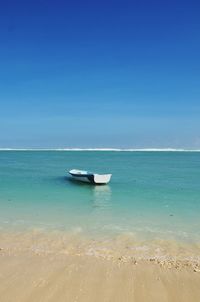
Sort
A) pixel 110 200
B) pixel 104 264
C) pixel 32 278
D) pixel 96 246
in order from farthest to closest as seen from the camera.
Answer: pixel 110 200 → pixel 96 246 → pixel 104 264 → pixel 32 278

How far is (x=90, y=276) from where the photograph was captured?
7754mm

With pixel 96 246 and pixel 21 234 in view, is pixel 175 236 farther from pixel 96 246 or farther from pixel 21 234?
pixel 21 234

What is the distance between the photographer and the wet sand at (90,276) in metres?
6.76

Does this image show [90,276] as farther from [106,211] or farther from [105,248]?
[106,211]

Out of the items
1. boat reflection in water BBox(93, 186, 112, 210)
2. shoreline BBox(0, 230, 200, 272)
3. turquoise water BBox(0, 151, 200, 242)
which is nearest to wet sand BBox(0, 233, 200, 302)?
shoreline BBox(0, 230, 200, 272)

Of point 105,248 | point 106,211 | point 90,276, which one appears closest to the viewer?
point 90,276

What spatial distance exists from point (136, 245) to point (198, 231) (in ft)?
10.2

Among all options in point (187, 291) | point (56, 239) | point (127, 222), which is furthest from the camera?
point (127, 222)

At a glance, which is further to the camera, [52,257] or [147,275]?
[52,257]

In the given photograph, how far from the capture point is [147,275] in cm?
793

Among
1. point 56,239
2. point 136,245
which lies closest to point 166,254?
point 136,245

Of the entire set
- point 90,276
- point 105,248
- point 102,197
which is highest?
point 90,276

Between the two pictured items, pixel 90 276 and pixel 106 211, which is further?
pixel 106 211

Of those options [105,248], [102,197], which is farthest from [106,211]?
[105,248]
